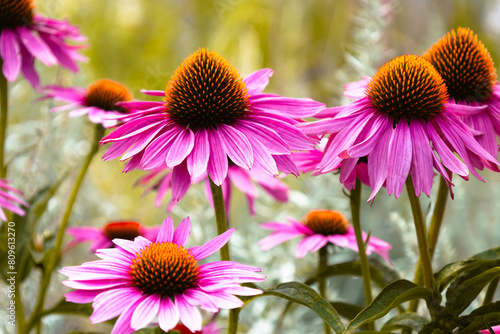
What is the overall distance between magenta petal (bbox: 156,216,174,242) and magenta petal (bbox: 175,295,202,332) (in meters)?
0.08

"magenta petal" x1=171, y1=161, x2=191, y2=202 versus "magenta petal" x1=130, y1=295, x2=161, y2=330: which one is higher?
"magenta petal" x1=171, y1=161, x2=191, y2=202

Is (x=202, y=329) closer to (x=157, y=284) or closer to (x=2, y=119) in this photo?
(x=157, y=284)

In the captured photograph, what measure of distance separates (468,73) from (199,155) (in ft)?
0.91

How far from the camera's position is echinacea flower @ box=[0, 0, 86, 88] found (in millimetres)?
714

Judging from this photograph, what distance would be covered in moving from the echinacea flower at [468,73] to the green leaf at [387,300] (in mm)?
178

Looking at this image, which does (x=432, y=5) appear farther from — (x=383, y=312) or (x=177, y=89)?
(x=383, y=312)

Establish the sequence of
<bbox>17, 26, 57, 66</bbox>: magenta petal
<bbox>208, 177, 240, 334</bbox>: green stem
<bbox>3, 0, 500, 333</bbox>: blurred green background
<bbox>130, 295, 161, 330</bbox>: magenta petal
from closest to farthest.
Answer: <bbox>130, 295, 161, 330</bbox>: magenta petal → <bbox>208, 177, 240, 334</bbox>: green stem → <bbox>17, 26, 57, 66</bbox>: magenta petal → <bbox>3, 0, 500, 333</bbox>: blurred green background

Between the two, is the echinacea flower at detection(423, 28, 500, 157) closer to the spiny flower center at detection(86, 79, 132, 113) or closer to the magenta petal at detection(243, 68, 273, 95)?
the magenta petal at detection(243, 68, 273, 95)

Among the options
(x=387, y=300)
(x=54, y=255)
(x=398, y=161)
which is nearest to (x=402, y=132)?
(x=398, y=161)

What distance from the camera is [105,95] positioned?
77 centimetres

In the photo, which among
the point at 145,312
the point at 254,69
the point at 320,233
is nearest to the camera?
the point at 145,312

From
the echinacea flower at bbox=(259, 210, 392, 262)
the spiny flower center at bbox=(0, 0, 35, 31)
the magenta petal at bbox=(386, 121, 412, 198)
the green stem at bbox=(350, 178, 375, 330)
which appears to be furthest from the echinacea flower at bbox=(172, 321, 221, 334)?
the spiny flower center at bbox=(0, 0, 35, 31)

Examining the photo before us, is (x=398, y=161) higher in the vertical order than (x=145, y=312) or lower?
higher

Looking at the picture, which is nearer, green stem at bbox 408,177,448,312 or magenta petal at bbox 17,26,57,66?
green stem at bbox 408,177,448,312
